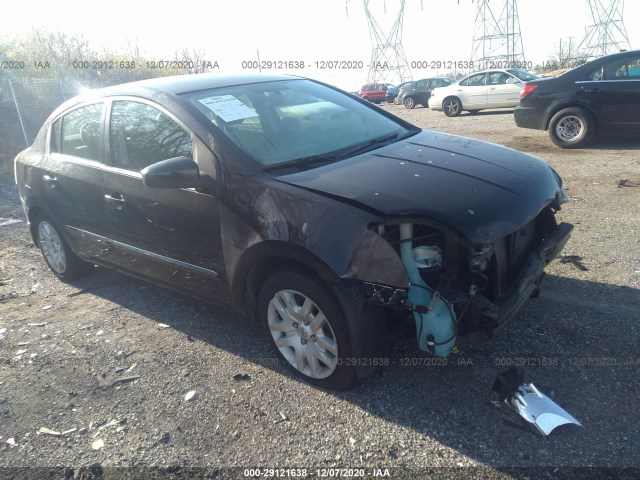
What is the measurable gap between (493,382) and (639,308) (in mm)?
1385

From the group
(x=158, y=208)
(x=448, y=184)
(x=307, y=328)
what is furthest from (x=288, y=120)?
(x=307, y=328)

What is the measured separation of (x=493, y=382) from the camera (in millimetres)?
2908

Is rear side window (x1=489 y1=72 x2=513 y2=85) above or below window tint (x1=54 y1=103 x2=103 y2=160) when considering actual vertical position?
above

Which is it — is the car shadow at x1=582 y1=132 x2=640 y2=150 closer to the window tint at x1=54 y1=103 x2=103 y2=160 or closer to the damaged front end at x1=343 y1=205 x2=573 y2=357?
the damaged front end at x1=343 y1=205 x2=573 y2=357

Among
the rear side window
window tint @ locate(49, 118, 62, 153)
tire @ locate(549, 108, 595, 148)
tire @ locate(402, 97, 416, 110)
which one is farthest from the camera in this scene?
tire @ locate(402, 97, 416, 110)

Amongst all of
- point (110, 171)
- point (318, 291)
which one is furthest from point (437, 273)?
point (110, 171)

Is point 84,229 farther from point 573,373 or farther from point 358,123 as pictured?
point 573,373

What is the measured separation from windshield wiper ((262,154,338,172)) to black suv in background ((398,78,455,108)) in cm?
2295

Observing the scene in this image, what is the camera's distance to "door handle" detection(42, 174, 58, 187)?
4.42 metres

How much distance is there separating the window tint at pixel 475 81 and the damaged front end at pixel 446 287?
15.8m

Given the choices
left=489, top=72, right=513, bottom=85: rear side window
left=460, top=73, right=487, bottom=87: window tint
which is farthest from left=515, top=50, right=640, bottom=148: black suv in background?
left=460, top=73, right=487, bottom=87: window tint

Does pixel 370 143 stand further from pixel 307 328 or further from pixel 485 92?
pixel 485 92

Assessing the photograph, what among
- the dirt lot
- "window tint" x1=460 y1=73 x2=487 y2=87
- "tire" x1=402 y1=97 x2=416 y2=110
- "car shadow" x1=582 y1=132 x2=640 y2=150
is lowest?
the dirt lot

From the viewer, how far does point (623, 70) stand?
8227mm
